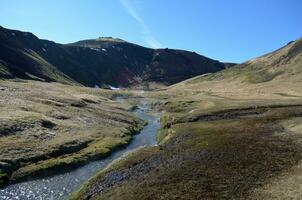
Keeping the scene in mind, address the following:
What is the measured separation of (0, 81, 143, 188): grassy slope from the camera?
61.2 m

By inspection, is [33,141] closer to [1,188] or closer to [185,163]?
[1,188]

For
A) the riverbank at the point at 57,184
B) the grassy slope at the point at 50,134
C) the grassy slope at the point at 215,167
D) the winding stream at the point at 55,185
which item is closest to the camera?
the grassy slope at the point at 215,167

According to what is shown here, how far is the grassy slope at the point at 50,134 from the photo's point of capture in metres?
61.2

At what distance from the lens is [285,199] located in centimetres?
4081

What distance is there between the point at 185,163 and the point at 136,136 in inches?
1582

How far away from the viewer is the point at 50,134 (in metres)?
79.1

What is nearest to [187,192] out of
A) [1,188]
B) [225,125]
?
[1,188]

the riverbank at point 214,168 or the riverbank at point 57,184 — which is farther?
the riverbank at point 57,184

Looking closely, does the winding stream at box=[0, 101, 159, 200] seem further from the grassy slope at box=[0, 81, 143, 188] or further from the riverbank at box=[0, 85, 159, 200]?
the grassy slope at box=[0, 81, 143, 188]

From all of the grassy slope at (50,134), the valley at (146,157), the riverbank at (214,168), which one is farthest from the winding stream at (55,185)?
the riverbank at (214,168)

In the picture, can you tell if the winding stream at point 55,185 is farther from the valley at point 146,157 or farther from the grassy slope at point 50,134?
the grassy slope at point 50,134

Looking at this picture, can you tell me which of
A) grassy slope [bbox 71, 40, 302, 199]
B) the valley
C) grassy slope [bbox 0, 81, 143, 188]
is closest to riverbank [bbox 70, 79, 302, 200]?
grassy slope [bbox 71, 40, 302, 199]

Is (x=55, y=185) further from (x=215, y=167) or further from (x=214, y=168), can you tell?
(x=215, y=167)

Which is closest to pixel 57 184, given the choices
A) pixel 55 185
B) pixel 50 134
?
pixel 55 185
